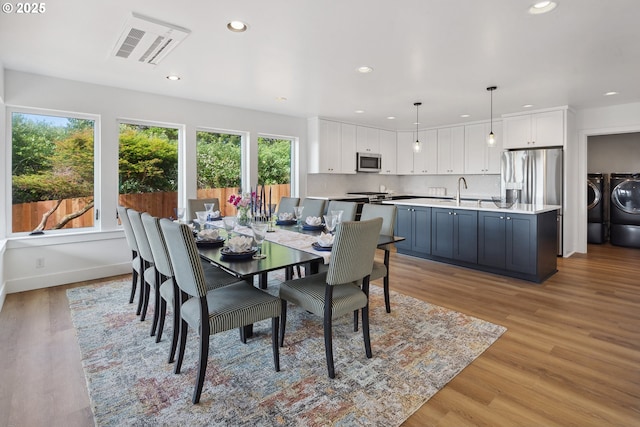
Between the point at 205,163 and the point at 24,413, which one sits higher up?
the point at 205,163

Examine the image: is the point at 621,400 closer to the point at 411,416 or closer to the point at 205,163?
the point at 411,416

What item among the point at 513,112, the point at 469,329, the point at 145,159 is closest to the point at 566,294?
the point at 469,329

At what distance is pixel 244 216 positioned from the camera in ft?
10.3

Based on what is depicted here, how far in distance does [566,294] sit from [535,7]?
2.86 m

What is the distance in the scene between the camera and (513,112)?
18.4 feet

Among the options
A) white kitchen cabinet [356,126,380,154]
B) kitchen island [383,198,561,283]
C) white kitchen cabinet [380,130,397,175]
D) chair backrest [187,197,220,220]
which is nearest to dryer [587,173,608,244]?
kitchen island [383,198,561,283]

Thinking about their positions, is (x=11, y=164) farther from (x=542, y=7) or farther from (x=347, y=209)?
(x=542, y=7)

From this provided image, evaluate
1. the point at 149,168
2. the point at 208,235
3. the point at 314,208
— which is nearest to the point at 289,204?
the point at 314,208

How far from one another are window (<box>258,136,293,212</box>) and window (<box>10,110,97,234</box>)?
2400mm

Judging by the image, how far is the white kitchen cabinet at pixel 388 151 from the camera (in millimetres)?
7379

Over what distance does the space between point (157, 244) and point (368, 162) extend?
5350 millimetres

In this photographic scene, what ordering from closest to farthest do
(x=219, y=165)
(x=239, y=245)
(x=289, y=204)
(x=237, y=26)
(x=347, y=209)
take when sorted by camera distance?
(x=239, y=245) < (x=237, y=26) < (x=347, y=209) < (x=289, y=204) < (x=219, y=165)

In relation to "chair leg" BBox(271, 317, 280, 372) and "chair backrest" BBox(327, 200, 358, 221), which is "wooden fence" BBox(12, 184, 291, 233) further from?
"chair leg" BBox(271, 317, 280, 372)

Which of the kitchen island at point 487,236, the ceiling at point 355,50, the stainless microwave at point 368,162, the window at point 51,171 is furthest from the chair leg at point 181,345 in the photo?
the stainless microwave at point 368,162
